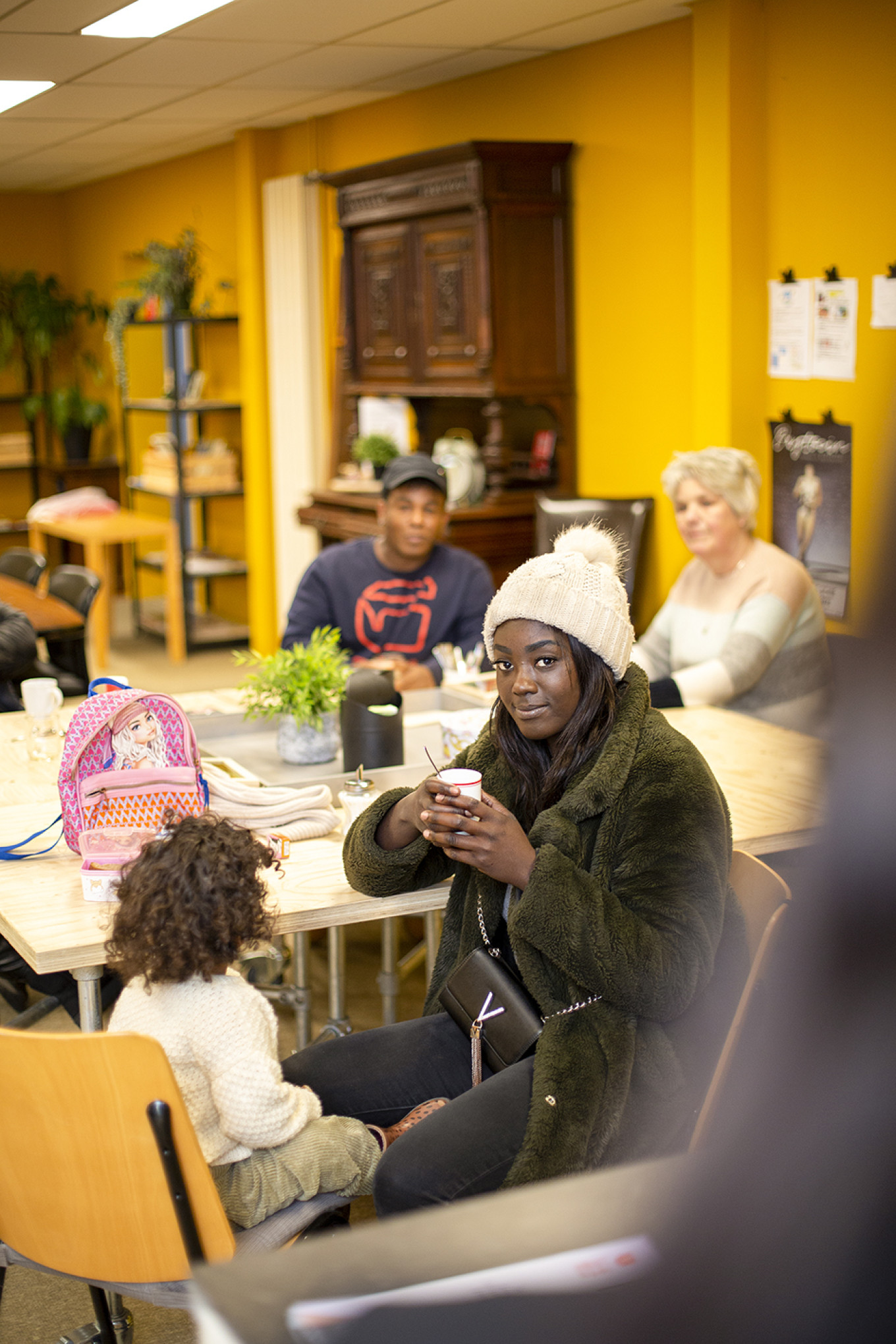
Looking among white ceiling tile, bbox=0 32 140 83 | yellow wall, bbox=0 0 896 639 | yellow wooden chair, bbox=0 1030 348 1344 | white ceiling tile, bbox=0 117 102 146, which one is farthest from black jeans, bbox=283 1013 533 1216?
white ceiling tile, bbox=0 117 102 146

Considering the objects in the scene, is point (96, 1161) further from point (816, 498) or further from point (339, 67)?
point (339, 67)

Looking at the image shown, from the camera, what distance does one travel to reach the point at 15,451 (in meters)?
10.4

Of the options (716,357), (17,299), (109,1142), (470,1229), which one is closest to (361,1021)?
(109,1142)

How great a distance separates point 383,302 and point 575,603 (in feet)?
14.5

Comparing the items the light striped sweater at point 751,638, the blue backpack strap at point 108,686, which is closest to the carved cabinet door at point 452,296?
the light striped sweater at point 751,638

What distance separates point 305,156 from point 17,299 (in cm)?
Result: 397

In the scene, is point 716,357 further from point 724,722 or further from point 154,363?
point 154,363

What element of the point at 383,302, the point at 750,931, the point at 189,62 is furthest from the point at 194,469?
the point at 750,931

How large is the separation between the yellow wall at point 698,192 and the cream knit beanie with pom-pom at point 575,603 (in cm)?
190

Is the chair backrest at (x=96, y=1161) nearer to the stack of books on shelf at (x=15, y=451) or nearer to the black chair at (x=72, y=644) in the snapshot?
the black chair at (x=72, y=644)

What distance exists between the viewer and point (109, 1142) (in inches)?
57.5

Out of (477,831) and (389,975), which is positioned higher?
(477,831)

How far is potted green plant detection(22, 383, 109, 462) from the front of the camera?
32.1 feet

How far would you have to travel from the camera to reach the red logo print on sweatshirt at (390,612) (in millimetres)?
3982
